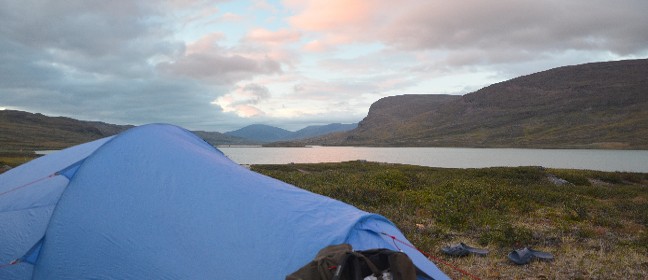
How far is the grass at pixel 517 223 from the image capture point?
880 centimetres

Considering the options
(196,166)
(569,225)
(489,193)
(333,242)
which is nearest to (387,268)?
(333,242)

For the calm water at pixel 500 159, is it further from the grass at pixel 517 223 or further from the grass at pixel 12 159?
the grass at pixel 517 223

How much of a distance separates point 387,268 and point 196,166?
3.39 m

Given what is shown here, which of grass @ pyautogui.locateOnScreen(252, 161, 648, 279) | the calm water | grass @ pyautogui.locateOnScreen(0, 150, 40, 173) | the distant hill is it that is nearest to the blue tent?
grass @ pyautogui.locateOnScreen(252, 161, 648, 279)

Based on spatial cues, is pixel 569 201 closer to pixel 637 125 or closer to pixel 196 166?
pixel 196 166

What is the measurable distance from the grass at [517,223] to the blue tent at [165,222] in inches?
154

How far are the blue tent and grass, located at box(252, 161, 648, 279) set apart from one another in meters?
3.91

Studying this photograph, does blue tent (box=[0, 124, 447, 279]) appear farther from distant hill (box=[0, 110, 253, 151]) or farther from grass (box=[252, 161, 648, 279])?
distant hill (box=[0, 110, 253, 151])

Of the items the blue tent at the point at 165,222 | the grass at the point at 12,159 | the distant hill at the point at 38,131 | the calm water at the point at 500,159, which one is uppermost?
the distant hill at the point at 38,131

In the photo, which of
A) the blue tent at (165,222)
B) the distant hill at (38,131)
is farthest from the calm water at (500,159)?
the distant hill at (38,131)

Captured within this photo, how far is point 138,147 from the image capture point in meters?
6.77

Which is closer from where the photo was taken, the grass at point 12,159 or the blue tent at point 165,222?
the blue tent at point 165,222

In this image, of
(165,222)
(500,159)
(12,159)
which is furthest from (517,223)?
(500,159)

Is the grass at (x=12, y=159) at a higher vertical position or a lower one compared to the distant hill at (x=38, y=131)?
lower
